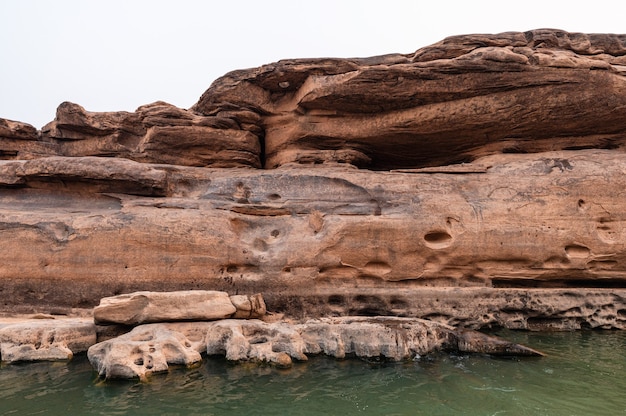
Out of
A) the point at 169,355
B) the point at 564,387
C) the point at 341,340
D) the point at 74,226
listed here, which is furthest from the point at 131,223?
the point at 564,387

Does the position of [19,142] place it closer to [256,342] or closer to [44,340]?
[44,340]

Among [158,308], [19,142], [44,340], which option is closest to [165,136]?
[19,142]

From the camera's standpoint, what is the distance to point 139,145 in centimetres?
1296

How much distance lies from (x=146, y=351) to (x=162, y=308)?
3.90 ft

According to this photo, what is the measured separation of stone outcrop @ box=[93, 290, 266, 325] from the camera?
7.77m

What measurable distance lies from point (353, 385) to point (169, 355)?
2.86 meters

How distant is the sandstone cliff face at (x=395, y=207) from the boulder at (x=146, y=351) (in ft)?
7.38

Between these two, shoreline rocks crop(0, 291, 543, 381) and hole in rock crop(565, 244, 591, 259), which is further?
hole in rock crop(565, 244, 591, 259)

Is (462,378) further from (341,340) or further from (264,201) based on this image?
(264,201)

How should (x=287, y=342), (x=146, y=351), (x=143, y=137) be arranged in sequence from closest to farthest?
(x=146, y=351), (x=287, y=342), (x=143, y=137)

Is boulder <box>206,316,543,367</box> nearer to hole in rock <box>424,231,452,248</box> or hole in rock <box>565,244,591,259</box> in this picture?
hole in rock <box>424,231,452,248</box>

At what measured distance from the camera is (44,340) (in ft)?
24.8

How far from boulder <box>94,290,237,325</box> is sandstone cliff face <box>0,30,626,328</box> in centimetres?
159

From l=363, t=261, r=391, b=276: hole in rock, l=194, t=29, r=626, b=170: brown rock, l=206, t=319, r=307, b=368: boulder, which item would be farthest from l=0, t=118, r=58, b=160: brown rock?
l=363, t=261, r=391, b=276: hole in rock
